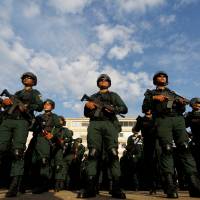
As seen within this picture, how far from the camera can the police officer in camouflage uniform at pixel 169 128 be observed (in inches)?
231

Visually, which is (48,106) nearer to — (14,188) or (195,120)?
(14,188)

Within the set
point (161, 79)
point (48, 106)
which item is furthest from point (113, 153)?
point (48, 106)

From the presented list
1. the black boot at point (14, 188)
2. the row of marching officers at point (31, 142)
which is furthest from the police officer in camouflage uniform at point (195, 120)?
the black boot at point (14, 188)

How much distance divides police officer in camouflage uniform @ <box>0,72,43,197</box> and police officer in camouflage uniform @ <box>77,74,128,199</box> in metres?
1.16

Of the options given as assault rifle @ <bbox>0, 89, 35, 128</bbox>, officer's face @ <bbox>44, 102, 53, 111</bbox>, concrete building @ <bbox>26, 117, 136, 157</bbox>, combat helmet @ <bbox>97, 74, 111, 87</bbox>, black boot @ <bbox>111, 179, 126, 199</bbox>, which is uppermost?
concrete building @ <bbox>26, 117, 136, 157</bbox>

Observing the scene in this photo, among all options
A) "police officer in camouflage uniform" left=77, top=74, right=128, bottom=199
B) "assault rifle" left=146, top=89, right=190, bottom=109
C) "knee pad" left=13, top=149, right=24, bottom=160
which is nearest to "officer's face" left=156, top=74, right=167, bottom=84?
"assault rifle" left=146, top=89, right=190, bottom=109

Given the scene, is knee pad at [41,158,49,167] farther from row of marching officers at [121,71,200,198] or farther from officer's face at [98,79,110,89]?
row of marching officers at [121,71,200,198]

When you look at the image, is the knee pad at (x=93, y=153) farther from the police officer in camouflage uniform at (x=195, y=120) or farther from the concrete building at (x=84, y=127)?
the concrete building at (x=84, y=127)

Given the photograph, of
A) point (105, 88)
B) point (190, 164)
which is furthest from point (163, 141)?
point (105, 88)

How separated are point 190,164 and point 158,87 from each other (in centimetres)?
160

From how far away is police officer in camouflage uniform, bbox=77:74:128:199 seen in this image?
595 centimetres

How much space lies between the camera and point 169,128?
20.0ft

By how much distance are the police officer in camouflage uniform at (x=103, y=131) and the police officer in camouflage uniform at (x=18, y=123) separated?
3.81ft

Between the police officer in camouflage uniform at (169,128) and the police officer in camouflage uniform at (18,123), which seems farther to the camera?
the police officer in camouflage uniform at (18,123)
